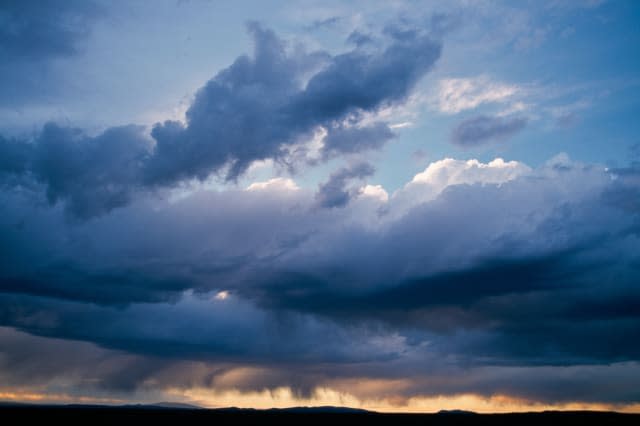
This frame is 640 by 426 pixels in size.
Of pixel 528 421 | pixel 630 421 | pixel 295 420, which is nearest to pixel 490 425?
pixel 528 421

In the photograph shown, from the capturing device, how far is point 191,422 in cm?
18588

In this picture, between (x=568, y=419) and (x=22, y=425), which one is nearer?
(x=22, y=425)

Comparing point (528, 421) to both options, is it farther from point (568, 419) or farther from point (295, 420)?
point (295, 420)

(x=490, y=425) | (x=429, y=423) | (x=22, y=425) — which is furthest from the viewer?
(x=429, y=423)

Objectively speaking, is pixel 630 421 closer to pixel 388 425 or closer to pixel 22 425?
pixel 388 425

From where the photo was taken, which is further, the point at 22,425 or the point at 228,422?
the point at 228,422

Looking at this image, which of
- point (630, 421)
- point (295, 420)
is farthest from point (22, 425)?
point (630, 421)

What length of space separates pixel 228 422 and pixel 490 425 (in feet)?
268

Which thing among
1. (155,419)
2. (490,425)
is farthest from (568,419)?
(155,419)

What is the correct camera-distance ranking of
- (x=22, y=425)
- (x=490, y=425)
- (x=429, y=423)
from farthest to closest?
(x=429, y=423), (x=490, y=425), (x=22, y=425)

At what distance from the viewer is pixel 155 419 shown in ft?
643

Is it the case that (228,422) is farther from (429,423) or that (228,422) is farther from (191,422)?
(429,423)

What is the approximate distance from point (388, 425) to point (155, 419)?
75801 millimetres

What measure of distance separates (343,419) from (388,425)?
18.2 meters
